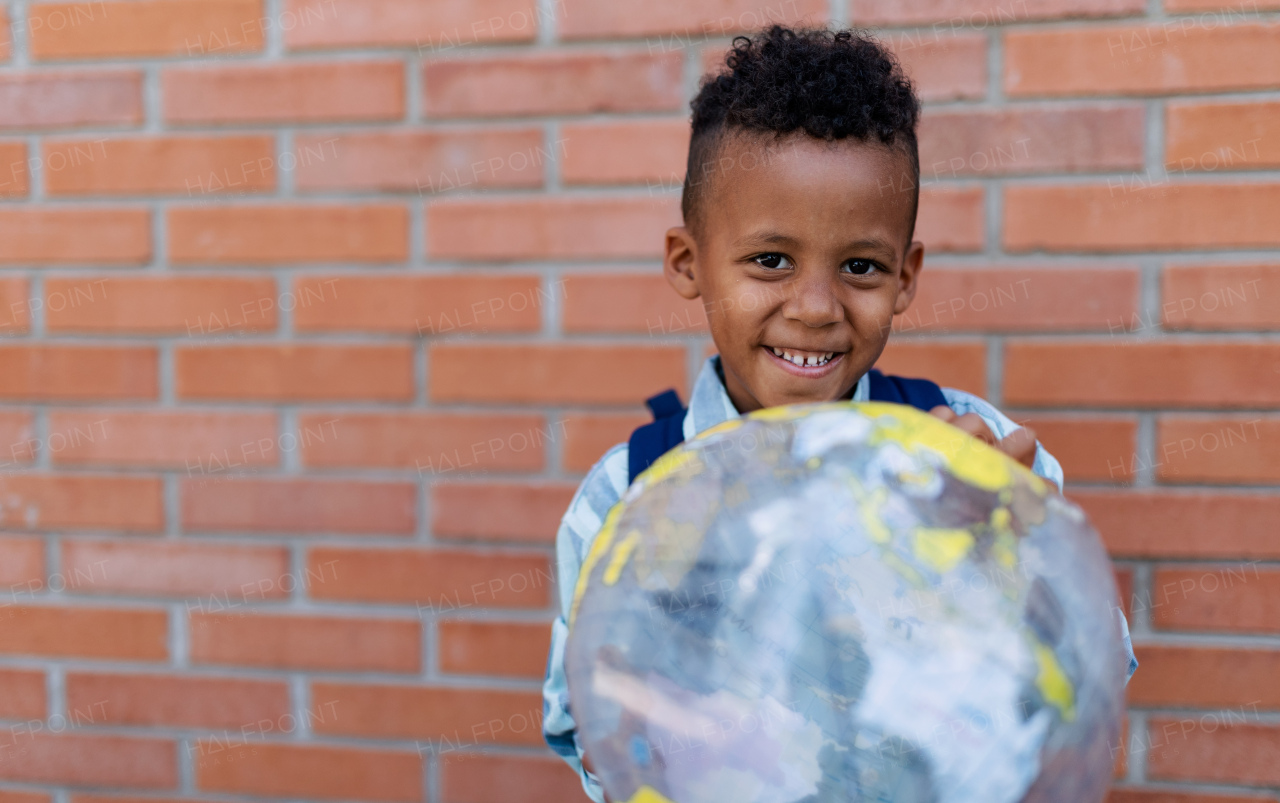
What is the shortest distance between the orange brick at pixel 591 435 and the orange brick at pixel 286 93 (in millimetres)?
533

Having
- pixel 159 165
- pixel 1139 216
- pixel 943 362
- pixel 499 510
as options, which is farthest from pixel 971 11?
pixel 159 165

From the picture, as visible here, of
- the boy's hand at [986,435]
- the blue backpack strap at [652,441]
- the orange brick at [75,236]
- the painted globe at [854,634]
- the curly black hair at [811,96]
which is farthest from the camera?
the orange brick at [75,236]

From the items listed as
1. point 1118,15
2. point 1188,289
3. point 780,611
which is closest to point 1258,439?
point 1188,289

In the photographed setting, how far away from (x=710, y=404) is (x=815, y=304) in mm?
232

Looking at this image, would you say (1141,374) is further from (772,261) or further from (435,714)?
(435,714)

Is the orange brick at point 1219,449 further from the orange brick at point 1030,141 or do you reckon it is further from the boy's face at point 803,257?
the boy's face at point 803,257

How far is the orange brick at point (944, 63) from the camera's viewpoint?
1193 millimetres

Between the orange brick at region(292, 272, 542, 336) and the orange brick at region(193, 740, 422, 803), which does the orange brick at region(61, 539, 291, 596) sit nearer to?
the orange brick at region(193, 740, 422, 803)

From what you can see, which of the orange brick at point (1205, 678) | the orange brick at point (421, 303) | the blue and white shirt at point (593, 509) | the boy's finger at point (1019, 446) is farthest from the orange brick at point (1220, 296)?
the orange brick at point (421, 303)

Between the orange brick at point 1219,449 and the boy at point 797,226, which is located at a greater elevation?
the boy at point 797,226

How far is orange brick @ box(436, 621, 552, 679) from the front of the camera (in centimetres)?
134

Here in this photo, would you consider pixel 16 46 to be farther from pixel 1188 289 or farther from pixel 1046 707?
pixel 1188 289

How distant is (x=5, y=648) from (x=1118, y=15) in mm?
1955

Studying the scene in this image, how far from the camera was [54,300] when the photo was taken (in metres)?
1.39
